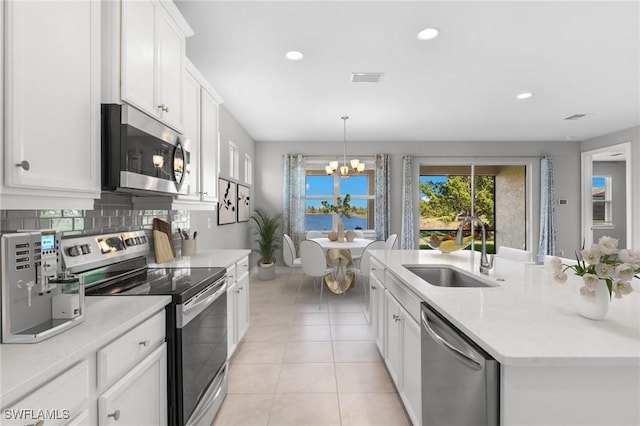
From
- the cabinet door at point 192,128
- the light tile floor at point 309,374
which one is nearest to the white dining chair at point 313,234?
the light tile floor at point 309,374

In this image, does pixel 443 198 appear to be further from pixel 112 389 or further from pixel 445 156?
pixel 112 389

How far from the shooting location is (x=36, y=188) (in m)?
1.04

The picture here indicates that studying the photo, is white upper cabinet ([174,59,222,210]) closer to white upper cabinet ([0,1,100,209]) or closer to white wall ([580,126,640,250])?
white upper cabinet ([0,1,100,209])

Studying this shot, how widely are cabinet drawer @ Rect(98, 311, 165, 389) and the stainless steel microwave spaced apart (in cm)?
63

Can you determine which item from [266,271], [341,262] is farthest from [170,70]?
[266,271]

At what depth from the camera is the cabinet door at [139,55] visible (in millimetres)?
1450

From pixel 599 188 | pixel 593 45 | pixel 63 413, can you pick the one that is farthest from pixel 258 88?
pixel 599 188

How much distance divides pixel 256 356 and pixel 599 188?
29.5 feet

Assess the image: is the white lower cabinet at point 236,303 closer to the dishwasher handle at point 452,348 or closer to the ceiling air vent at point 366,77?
the dishwasher handle at point 452,348

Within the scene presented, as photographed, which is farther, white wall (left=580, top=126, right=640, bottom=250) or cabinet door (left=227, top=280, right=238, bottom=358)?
white wall (left=580, top=126, right=640, bottom=250)

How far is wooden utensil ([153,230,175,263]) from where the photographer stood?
2320mm

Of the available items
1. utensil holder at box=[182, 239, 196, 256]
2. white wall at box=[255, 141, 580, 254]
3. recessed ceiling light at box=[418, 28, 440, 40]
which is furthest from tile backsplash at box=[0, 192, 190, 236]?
white wall at box=[255, 141, 580, 254]

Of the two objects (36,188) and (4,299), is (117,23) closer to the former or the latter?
(36,188)

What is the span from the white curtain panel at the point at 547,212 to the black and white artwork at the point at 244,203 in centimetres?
596
